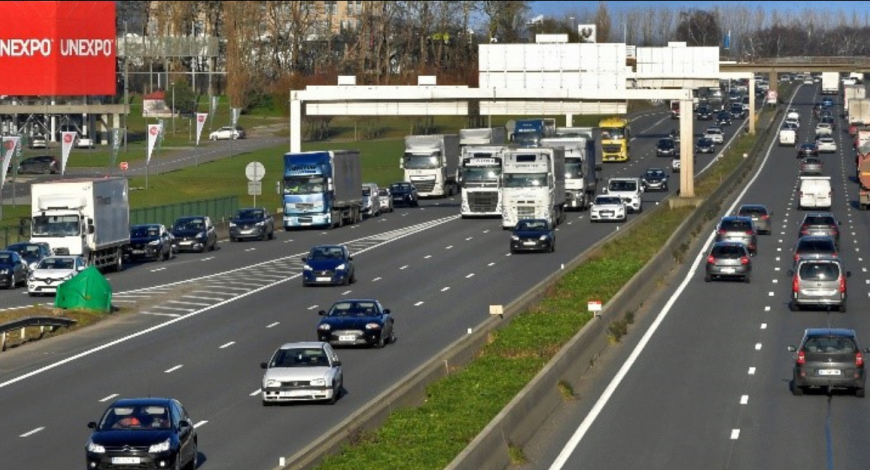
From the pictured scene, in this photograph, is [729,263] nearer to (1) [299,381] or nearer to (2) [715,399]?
(2) [715,399]

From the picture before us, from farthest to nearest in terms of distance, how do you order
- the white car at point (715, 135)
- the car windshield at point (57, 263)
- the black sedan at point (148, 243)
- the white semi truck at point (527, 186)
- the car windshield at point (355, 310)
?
the white car at point (715, 135), the white semi truck at point (527, 186), the black sedan at point (148, 243), the car windshield at point (57, 263), the car windshield at point (355, 310)

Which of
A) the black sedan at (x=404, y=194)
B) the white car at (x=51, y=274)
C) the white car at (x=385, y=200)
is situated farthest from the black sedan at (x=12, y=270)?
the black sedan at (x=404, y=194)

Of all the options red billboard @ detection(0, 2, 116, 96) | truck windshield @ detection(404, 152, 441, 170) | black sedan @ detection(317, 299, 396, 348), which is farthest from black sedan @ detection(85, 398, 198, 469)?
red billboard @ detection(0, 2, 116, 96)

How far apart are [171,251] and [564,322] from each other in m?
28.7

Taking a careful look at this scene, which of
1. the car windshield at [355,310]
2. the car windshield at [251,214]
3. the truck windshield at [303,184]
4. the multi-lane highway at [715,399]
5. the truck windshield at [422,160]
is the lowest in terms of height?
the multi-lane highway at [715,399]

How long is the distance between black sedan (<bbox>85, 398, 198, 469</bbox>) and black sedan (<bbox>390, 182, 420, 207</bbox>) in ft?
224

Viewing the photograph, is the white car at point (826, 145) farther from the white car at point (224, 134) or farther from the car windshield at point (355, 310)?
the car windshield at point (355, 310)

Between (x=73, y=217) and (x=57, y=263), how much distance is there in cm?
508

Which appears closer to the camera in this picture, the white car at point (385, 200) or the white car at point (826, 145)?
the white car at point (385, 200)

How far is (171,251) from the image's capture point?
68250 mm

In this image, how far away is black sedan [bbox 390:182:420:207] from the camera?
9456 cm

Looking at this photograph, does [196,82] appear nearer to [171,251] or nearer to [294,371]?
[171,251]

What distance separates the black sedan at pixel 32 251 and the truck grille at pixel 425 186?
4003 cm

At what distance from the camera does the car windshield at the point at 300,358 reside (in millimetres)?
33125
